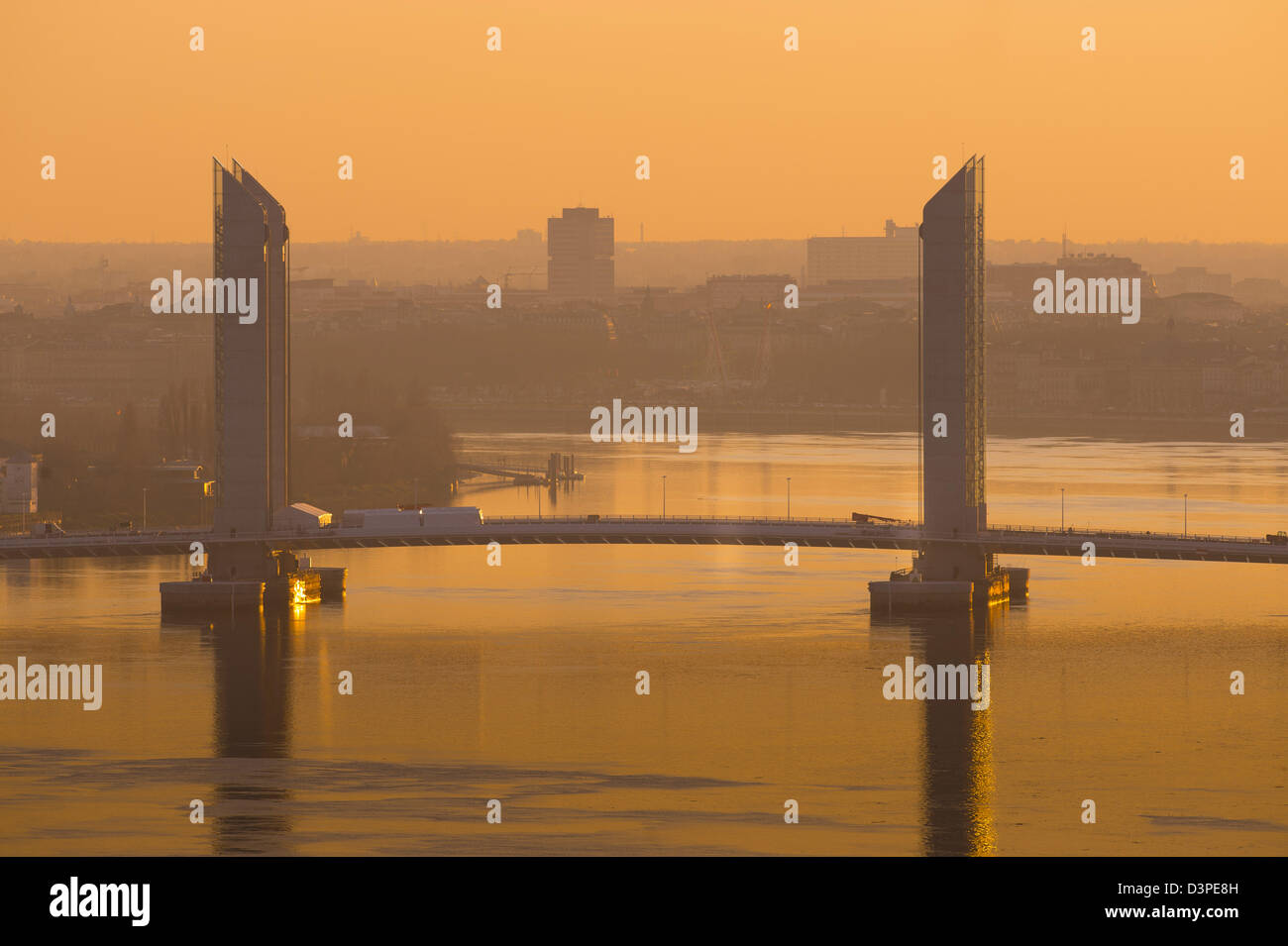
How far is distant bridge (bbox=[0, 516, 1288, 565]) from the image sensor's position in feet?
99.9

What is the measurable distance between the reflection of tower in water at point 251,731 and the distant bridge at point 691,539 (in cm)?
171

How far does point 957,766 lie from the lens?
69.8 feet

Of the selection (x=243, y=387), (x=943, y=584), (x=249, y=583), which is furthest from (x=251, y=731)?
(x=943, y=584)

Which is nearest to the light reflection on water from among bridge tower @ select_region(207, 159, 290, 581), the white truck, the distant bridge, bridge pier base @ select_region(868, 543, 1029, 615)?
bridge pier base @ select_region(868, 543, 1029, 615)

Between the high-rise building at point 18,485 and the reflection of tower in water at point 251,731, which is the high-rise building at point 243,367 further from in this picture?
the high-rise building at point 18,485

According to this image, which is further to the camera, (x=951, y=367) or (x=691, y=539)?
(x=691, y=539)

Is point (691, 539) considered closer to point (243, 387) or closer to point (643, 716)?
point (243, 387)

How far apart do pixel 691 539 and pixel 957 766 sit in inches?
419

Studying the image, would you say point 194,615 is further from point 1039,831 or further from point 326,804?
point 1039,831

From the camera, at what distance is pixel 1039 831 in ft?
61.8

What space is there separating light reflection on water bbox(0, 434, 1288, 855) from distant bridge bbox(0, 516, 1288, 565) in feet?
2.59

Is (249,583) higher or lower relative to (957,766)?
higher
